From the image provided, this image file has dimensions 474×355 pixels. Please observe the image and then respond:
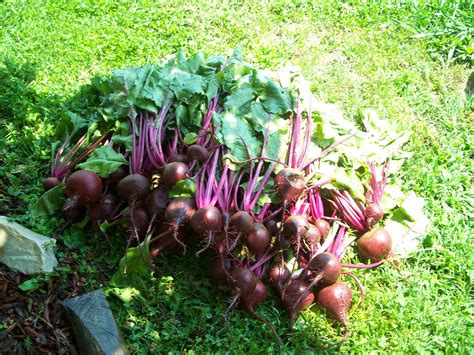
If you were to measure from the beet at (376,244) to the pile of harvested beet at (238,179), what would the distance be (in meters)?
0.01

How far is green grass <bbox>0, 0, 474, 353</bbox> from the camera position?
3756 millimetres

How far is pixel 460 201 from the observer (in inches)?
186

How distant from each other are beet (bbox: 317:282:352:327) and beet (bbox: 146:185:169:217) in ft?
4.59

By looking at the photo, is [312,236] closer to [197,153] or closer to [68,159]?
[197,153]

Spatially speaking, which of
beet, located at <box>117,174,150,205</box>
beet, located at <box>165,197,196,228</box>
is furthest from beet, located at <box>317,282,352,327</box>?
beet, located at <box>117,174,150,205</box>

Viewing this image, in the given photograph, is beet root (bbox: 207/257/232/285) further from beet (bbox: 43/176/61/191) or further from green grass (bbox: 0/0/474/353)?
beet (bbox: 43/176/61/191)

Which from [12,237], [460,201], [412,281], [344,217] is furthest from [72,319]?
[460,201]

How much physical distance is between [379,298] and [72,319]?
231 centimetres

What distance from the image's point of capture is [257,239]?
3811 mm

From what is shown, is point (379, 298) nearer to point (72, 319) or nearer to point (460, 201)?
point (460, 201)

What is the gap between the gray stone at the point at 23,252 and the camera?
3.78m

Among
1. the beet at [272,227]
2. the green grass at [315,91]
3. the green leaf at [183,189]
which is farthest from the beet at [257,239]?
the green leaf at [183,189]

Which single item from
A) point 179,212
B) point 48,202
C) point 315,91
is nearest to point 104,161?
point 48,202

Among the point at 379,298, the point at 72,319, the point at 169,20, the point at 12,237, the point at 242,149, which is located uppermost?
the point at 169,20
